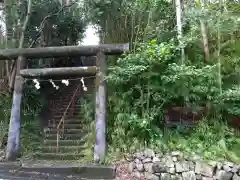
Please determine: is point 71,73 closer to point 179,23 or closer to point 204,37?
point 179,23

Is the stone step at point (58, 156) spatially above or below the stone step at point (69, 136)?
below

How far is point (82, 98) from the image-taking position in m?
10.4

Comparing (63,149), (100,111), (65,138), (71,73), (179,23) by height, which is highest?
(179,23)

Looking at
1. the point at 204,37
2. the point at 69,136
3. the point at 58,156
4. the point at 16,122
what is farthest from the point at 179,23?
the point at 16,122

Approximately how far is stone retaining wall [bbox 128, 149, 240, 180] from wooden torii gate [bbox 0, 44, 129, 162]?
115cm

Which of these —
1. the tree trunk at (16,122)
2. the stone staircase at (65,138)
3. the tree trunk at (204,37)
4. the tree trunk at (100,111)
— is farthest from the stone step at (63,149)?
the tree trunk at (204,37)

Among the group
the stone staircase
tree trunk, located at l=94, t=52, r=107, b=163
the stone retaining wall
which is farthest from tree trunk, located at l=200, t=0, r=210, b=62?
the stone staircase

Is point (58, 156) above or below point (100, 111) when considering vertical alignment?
below

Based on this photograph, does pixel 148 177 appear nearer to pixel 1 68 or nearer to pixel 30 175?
pixel 30 175

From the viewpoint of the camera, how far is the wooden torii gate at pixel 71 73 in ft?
24.2

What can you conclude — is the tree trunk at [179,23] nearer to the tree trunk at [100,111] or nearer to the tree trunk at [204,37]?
the tree trunk at [204,37]

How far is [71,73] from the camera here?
7.86m

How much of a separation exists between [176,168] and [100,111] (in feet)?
8.47

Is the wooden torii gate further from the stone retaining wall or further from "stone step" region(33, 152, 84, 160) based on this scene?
the stone retaining wall
